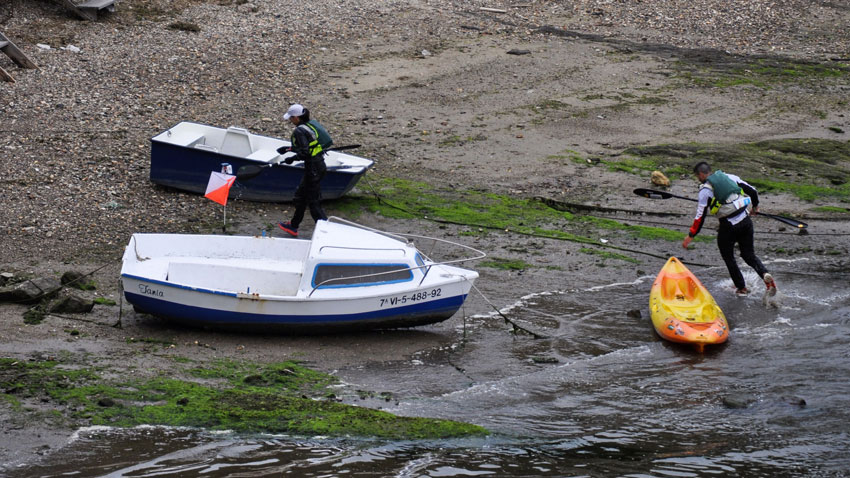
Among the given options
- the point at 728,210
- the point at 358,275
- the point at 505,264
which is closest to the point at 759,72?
the point at 728,210

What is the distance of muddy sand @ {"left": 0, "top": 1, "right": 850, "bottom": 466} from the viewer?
1114cm

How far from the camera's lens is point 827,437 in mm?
8906

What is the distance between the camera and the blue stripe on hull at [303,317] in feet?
34.2

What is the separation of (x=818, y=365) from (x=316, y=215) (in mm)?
6990

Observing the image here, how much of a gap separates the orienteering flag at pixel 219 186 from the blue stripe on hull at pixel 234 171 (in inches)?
63.2

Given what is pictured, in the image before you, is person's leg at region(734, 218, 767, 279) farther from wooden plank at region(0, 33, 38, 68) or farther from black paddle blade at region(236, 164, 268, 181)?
wooden plank at region(0, 33, 38, 68)

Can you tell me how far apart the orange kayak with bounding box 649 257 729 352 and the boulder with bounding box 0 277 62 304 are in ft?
24.2

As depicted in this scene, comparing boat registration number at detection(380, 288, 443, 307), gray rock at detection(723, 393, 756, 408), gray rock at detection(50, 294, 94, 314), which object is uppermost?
boat registration number at detection(380, 288, 443, 307)

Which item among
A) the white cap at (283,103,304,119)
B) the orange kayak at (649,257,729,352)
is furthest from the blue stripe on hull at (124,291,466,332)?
the white cap at (283,103,304,119)

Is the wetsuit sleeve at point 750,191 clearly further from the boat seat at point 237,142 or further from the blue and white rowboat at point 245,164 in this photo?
the boat seat at point 237,142

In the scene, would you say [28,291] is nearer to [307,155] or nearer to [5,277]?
[5,277]

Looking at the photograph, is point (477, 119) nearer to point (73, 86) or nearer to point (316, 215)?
point (316, 215)

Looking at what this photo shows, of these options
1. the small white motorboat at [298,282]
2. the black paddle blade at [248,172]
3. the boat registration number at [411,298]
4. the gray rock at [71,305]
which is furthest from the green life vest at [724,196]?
the gray rock at [71,305]

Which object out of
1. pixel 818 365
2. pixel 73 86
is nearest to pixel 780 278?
pixel 818 365
